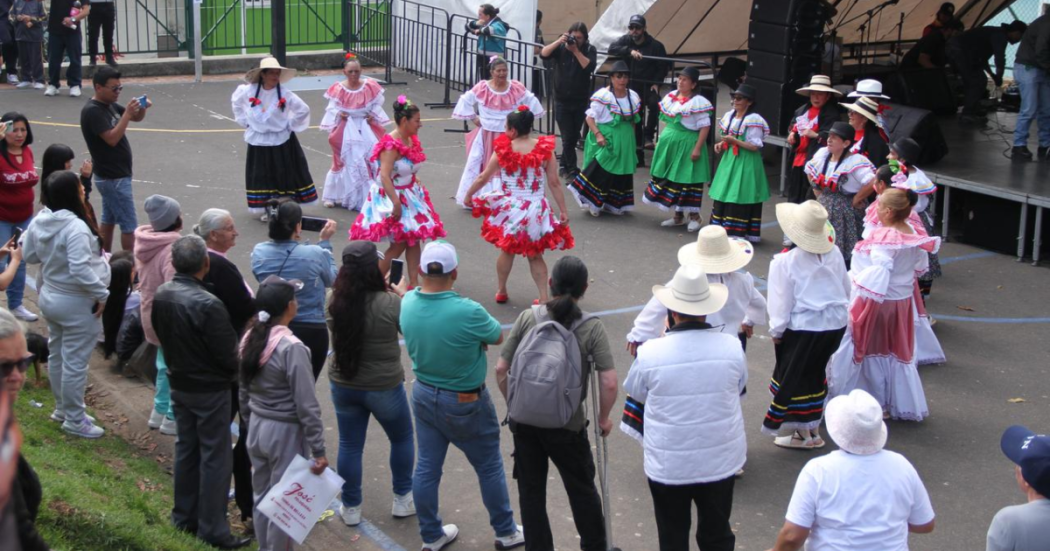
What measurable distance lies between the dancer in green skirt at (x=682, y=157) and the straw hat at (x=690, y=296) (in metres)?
6.33

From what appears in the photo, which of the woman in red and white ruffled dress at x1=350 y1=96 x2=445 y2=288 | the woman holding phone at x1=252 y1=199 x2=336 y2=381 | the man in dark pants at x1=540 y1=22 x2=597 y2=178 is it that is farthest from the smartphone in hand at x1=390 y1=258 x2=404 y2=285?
the man in dark pants at x1=540 y1=22 x2=597 y2=178

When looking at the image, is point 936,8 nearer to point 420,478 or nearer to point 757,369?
point 757,369

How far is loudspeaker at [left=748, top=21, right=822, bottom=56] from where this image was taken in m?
12.8

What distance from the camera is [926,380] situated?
7.93 meters

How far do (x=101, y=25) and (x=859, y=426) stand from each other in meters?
15.8

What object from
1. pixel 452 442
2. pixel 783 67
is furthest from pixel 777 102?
pixel 452 442

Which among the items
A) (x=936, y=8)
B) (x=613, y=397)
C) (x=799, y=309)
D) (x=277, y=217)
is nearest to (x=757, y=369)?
(x=799, y=309)

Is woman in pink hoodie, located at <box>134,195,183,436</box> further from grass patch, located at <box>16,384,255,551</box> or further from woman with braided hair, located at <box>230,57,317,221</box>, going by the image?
woman with braided hair, located at <box>230,57,317,221</box>

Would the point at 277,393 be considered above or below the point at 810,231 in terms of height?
below

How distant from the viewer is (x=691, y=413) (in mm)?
4734

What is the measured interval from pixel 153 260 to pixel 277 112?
466 cm

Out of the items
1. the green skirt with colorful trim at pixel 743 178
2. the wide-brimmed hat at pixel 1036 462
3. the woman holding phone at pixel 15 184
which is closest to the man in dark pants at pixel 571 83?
the green skirt with colorful trim at pixel 743 178

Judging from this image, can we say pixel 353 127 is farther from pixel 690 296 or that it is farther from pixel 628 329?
pixel 690 296

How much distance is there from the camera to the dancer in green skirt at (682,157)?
11.2 metres
